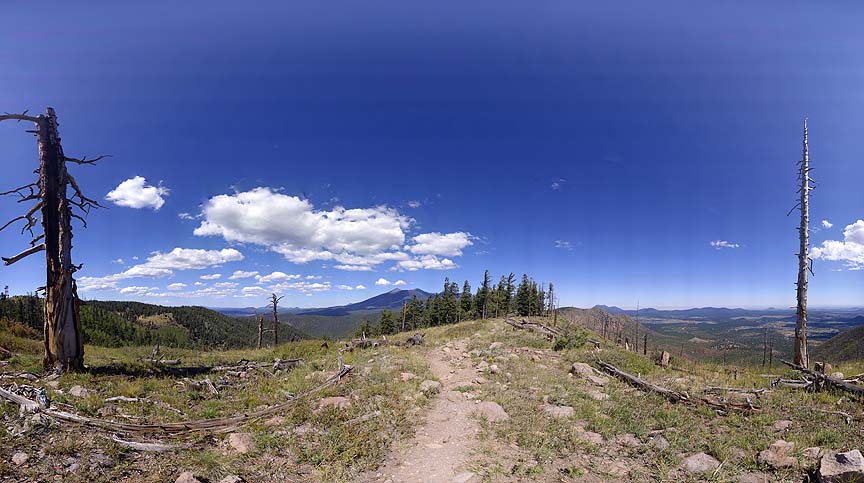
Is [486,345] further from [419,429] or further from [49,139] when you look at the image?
[49,139]

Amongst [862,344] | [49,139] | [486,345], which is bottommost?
[862,344]

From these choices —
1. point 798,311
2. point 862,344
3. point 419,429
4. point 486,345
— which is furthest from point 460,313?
point 862,344

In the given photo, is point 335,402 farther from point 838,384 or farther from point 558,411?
point 838,384

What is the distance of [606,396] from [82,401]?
17541 millimetres

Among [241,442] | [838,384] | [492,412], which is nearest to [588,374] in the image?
[492,412]

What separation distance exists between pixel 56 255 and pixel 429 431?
52.8 ft

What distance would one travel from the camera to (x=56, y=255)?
13383 mm

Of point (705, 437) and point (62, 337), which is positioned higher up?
point (62, 337)

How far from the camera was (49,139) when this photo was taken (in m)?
13.3

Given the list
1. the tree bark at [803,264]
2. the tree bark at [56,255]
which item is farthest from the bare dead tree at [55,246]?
the tree bark at [803,264]

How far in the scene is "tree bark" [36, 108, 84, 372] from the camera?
42.9ft

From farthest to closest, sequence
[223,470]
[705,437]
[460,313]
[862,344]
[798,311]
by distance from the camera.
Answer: [862,344]
[460,313]
[798,311]
[705,437]
[223,470]

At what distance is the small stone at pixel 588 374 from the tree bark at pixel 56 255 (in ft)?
70.2

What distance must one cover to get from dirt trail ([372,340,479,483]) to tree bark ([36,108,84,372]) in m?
14.1
